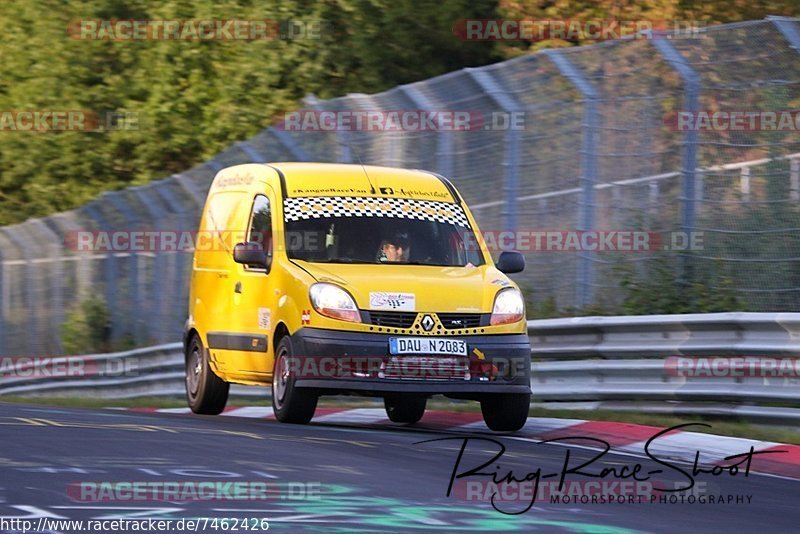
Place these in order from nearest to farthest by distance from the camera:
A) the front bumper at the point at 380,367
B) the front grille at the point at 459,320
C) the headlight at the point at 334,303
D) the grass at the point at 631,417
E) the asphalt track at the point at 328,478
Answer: the asphalt track at the point at 328,478, the grass at the point at 631,417, the front bumper at the point at 380,367, the headlight at the point at 334,303, the front grille at the point at 459,320

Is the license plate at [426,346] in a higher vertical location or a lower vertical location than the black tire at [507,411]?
higher

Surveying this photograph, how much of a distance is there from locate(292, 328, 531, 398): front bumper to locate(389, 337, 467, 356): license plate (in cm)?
4

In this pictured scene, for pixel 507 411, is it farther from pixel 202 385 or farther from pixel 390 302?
pixel 202 385

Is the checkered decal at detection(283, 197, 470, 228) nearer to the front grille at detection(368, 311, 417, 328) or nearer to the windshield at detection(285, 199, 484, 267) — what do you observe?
the windshield at detection(285, 199, 484, 267)

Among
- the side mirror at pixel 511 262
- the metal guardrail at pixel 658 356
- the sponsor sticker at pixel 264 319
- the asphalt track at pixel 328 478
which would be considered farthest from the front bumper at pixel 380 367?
the metal guardrail at pixel 658 356

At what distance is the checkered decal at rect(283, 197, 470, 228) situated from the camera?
13.5 meters

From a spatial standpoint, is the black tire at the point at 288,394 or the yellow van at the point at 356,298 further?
the black tire at the point at 288,394

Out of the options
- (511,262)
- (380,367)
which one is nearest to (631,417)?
(511,262)

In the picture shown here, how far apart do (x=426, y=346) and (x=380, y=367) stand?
36cm

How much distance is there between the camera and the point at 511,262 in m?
13.2

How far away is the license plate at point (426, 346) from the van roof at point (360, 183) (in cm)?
178

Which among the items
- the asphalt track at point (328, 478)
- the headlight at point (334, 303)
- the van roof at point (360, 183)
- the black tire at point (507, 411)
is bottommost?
the black tire at point (507, 411)

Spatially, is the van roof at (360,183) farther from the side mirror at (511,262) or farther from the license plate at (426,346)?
the license plate at (426,346)

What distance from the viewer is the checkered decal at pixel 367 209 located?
13.5 m
